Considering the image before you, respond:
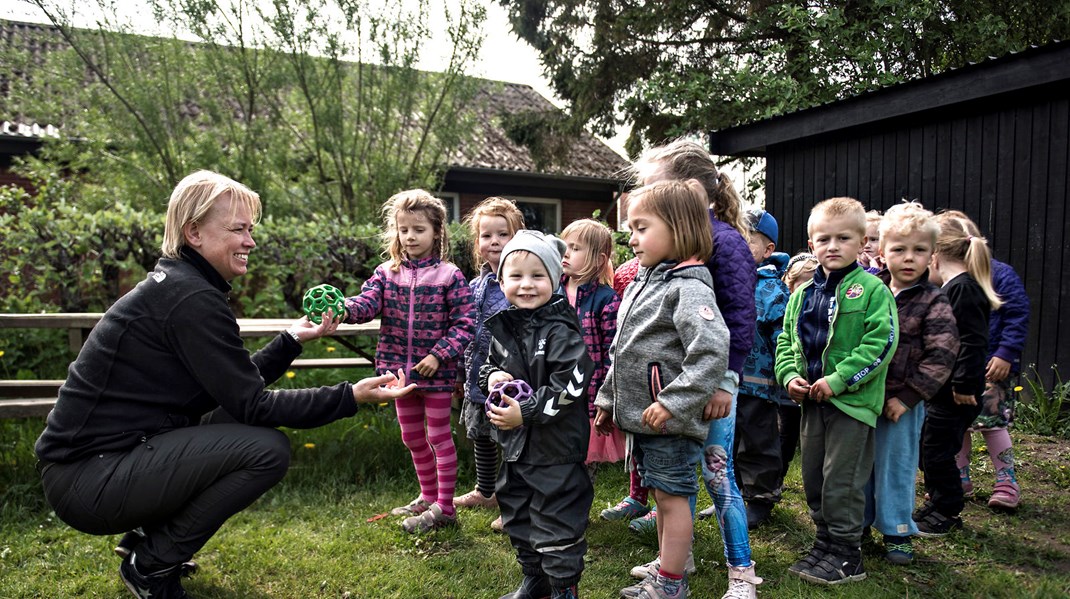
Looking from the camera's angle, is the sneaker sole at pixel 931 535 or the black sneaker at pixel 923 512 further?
the black sneaker at pixel 923 512

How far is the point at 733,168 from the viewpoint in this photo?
1373 cm

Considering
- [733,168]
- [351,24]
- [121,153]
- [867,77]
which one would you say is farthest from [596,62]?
[121,153]

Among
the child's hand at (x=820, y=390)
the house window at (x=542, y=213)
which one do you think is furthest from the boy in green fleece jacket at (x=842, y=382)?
the house window at (x=542, y=213)

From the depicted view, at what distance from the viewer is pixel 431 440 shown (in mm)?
3820

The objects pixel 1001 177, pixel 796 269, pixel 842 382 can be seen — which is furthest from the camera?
pixel 1001 177

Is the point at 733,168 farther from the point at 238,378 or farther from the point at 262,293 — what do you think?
the point at 238,378

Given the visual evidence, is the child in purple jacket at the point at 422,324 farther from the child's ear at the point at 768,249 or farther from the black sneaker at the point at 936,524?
the black sneaker at the point at 936,524

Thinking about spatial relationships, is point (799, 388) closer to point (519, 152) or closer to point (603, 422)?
point (603, 422)

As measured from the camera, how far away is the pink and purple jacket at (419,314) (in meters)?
3.74

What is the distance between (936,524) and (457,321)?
8.63ft

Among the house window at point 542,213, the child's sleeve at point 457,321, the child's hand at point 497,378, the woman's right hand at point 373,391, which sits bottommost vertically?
the woman's right hand at point 373,391

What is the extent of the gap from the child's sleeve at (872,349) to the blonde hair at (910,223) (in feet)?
1.40

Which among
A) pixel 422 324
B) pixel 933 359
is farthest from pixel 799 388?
pixel 422 324

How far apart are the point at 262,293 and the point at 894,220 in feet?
16.1
